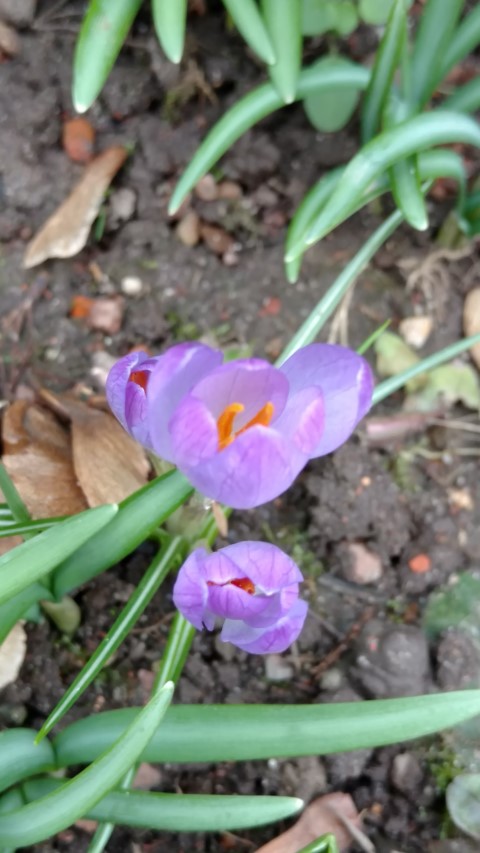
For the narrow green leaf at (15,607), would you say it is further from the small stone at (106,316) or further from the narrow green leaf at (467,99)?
the narrow green leaf at (467,99)

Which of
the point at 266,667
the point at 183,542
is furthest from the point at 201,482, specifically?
the point at 266,667

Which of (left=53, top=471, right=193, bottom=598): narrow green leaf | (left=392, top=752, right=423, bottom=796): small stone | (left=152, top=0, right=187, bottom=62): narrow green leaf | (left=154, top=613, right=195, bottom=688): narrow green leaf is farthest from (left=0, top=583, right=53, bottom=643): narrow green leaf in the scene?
(left=152, top=0, right=187, bottom=62): narrow green leaf

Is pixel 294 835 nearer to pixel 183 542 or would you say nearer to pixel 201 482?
pixel 183 542

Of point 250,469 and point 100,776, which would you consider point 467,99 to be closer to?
point 250,469

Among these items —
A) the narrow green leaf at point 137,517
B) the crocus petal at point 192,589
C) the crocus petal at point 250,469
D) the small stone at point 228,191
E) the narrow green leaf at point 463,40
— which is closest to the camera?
the crocus petal at point 250,469

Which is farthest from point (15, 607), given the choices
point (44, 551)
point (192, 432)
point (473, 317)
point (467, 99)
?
point (467, 99)

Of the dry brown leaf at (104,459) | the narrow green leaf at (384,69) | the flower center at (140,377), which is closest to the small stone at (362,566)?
the dry brown leaf at (104,459)
